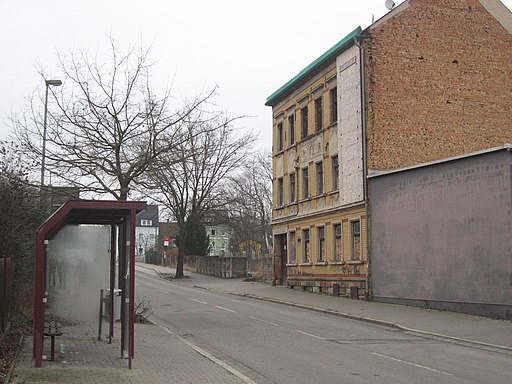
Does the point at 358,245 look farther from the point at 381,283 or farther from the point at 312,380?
the point at 312,380

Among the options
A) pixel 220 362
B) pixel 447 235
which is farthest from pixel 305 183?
pixel 220 362

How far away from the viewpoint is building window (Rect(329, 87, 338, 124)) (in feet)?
105

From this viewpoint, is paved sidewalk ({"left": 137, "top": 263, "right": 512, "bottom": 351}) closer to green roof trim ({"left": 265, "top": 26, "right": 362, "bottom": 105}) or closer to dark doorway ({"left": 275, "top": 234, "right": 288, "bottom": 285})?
dark doorway ({"left": 275, "top": 234, "right": 288, "bottom": 285})

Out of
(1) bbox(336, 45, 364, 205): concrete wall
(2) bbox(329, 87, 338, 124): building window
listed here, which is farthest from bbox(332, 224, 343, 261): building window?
(2) bbox(329, 87, 338, 124): building window

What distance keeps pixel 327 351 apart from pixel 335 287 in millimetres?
17294

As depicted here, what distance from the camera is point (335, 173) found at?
106ft

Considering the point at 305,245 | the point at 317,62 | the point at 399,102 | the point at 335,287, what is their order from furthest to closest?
the point at 305,245, the point at 317,62, the point at 335,287, the point at 399,102

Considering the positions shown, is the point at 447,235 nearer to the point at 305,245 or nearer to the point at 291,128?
the point at 305,245

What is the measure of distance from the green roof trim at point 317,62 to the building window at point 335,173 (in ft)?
15.5

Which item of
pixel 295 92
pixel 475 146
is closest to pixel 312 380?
pixel 475 146

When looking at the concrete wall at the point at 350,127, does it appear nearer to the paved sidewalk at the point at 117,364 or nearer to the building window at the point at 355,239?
the building window at the point at 355,239

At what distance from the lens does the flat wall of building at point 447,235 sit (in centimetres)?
2112

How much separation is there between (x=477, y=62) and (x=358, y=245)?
383 inches

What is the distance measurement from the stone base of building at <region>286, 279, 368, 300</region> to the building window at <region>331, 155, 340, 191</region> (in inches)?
171
